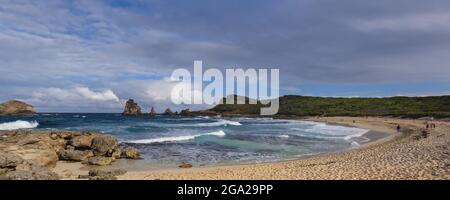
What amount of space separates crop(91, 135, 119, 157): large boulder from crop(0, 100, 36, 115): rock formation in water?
3968 inches

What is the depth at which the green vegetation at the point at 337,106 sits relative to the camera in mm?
104750

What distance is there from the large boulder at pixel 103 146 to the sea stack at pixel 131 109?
116273mm

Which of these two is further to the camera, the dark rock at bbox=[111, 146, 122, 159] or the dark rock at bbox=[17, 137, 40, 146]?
the dark rock at bbox=[111, 146, 122, 159]

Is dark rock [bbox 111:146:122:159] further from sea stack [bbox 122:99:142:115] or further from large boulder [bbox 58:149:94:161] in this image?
sea stack [bbox 122:99:142:115]

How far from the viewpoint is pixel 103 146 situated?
2098 cm

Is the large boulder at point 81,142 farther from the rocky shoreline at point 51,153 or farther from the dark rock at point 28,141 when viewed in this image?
the dark rock at point 28,141

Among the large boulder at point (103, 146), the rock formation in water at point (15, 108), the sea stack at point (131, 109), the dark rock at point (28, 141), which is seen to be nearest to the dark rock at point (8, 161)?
the dark rock at point (28, 141)

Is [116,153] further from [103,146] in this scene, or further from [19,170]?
[19,170]

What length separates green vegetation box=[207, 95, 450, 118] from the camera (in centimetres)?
10475

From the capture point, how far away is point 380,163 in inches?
624

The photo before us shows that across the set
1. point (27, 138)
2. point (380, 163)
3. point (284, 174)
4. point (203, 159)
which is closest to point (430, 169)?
point (380, 163)

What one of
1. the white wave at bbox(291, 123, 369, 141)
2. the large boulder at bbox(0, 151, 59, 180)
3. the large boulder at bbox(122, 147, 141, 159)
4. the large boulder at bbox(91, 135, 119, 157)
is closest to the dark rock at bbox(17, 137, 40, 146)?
the large boulder at bbox(91, 135, 119, 157)
